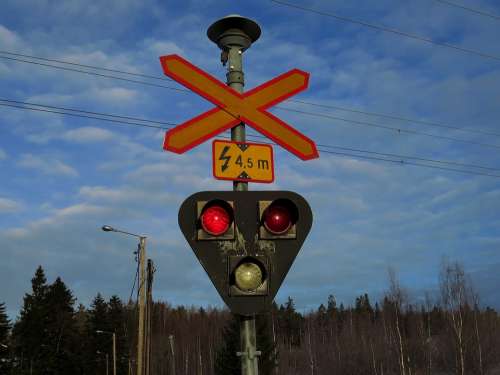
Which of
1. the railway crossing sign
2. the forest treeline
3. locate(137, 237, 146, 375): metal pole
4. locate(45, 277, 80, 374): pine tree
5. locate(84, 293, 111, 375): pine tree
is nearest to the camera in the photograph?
the railway crossing sign

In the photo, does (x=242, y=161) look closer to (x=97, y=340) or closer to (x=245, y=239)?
(x=245, y=239)

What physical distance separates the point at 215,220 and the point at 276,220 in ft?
1.29

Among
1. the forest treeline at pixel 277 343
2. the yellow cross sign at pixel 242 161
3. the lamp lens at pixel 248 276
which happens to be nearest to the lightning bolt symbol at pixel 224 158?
the yellow cross sign at pixel 242 161

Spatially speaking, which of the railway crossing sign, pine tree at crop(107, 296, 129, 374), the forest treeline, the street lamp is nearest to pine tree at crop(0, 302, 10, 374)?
the forest treeline

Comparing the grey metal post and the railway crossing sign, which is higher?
the grey metal post

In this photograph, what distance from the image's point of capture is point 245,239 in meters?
3.64

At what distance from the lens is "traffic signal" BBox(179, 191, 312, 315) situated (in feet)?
11.7

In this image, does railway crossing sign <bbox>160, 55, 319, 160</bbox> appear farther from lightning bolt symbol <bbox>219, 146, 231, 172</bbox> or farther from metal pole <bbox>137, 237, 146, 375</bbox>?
metal pole <bbox>137, 237, 146, 375</bbox>

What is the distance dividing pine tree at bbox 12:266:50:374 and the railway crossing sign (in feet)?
210

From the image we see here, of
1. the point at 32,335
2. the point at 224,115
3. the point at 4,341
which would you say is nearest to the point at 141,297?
the point at 224,115

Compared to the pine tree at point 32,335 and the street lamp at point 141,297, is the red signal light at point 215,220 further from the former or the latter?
the pine tree at point 32,335

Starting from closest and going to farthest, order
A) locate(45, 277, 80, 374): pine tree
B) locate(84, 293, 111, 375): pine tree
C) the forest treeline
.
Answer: the forest treeline
locate(45, 277, 80, 374): pine tree
locate(84, 293, 111, 375): pine tree

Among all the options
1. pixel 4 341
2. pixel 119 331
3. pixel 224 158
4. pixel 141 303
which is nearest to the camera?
pixel 224 158

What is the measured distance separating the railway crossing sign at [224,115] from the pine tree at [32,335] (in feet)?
210
